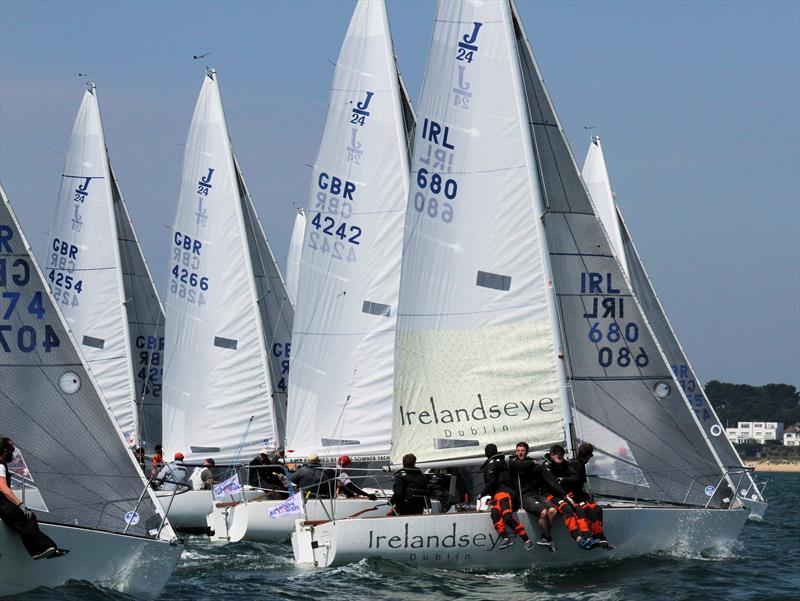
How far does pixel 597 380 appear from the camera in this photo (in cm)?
2061

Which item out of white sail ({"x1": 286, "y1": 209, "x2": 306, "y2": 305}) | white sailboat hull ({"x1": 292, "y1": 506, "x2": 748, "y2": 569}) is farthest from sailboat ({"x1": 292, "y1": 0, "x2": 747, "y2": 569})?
white sail ({"x1": 286, "y1": 209, "x2": 306, "y2": 305})

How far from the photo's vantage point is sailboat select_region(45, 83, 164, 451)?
34.5 meters

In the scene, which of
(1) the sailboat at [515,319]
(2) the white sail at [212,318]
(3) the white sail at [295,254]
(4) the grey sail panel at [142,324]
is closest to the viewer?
(1) the sailboat at [515,319]

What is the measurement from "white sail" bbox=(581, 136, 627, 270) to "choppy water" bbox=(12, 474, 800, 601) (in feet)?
52.0

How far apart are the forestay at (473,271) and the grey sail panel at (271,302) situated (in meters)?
11.1

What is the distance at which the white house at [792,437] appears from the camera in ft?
462

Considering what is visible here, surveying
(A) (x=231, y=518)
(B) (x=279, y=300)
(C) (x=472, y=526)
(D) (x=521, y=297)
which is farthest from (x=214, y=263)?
(C) (x=472, y=526)

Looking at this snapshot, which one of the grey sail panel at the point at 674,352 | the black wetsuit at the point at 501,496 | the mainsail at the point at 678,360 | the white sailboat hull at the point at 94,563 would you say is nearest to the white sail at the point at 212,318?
the mainsail at the point at 678,360

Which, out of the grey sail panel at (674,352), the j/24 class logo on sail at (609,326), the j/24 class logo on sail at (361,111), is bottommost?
the j/24 class logo on sail at (609,326)

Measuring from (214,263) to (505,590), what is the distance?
15.5m

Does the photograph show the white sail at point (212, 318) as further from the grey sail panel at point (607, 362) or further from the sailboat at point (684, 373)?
the grey sail panel at point (607, 362)

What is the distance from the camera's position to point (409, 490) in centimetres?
1938

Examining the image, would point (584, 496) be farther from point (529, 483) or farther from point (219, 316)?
point (219, 316)

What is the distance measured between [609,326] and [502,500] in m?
3.79
